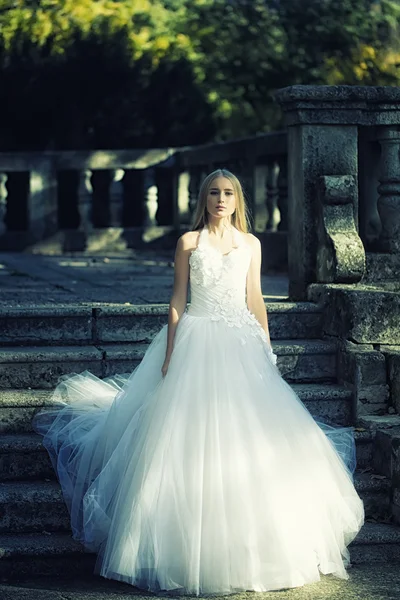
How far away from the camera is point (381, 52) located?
21.1 m

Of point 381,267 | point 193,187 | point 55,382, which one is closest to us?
point 55,382

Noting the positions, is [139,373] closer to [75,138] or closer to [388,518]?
[388,518]

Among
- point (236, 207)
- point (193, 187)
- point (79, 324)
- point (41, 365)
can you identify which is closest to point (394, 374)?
point (236, 207)

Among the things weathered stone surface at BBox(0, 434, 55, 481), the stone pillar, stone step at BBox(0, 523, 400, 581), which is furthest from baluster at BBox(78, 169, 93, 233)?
stone step at BBox(0, 523, 400, 581)

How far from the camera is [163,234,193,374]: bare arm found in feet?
19.4

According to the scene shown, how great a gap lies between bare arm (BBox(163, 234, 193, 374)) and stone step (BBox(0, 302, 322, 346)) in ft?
3.86

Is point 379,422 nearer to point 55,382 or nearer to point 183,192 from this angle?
point 55,382

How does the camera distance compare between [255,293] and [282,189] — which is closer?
[255,293]

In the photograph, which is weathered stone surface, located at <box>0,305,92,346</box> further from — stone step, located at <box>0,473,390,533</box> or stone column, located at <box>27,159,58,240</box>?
stone column, located at <box>27,159,58,240</box>

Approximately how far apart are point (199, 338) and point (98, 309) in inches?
53.5

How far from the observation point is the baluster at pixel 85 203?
14.1 m

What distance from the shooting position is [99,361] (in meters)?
6.88

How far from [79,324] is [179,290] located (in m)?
1.33

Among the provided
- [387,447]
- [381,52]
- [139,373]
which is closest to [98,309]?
[139,373]
